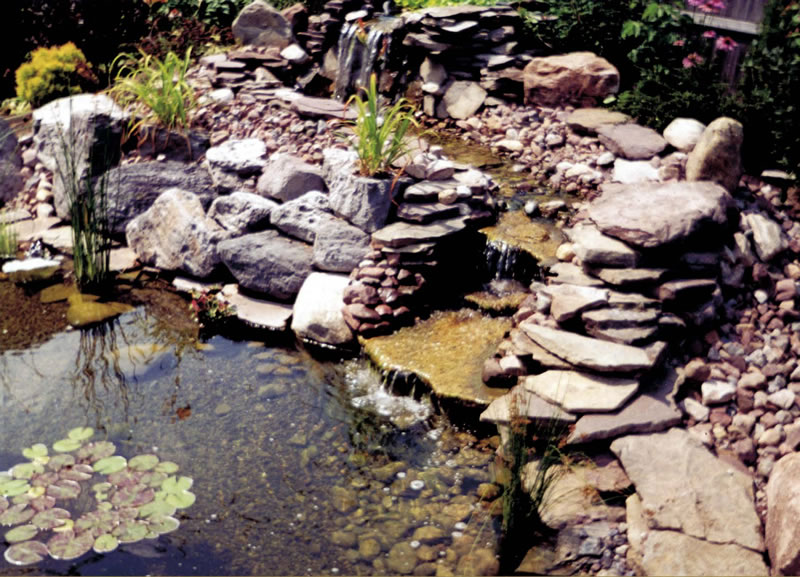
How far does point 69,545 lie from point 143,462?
69 centimetres

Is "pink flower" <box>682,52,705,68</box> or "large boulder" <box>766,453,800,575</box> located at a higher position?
"pink flower" <box>682,52,705,68</box>

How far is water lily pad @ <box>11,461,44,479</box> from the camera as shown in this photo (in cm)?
439

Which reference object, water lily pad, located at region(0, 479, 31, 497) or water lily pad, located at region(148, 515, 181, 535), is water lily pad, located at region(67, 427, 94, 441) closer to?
water lily pad, located at region(0, 479, 31, 497)

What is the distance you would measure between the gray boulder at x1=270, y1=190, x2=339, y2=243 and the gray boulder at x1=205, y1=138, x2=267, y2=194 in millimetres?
769

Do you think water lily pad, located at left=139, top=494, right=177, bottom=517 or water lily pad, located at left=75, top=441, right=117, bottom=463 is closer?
water lily pad, located at left=139, top=494, right=177, bottom=517

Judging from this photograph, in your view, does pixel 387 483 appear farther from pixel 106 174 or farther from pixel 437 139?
pixel 437 139

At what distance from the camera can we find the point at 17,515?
412cm

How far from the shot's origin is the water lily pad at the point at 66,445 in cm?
461

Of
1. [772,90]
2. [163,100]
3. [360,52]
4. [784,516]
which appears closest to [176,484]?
[784,516]

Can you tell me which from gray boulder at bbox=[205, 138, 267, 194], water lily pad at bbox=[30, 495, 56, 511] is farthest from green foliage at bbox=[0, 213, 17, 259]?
water lily pad at bbox=[30, 495, 56, 511]

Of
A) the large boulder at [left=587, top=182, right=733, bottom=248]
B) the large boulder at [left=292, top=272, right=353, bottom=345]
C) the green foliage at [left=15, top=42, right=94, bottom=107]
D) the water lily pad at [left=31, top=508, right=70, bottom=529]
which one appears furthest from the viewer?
the green foliage at [left=15, top=42, right=94, bottom=107]

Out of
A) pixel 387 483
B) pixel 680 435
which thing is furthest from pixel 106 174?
pixel 680 435

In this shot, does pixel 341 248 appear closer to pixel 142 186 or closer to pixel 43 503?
pixel 142 186

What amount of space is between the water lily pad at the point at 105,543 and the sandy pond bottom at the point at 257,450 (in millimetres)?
51
